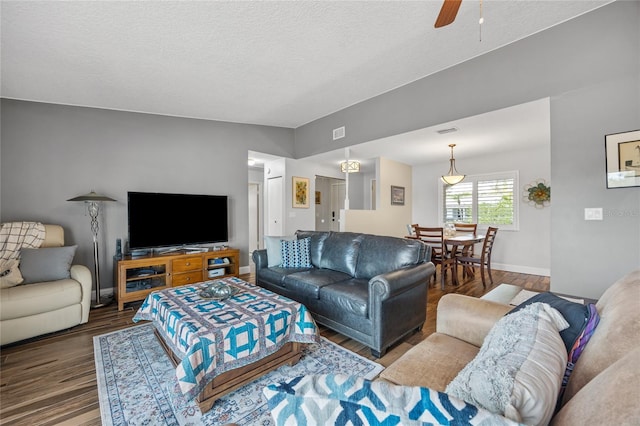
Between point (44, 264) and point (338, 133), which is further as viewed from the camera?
point (338, 133)

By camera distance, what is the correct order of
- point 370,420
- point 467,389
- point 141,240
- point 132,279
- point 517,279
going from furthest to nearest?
point 517,279 < point 141,240 < point 132,279 < point 467,389 < point 370,420

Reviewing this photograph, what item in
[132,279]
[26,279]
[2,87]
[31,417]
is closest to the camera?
[31,417]

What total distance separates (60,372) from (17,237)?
1.81 m

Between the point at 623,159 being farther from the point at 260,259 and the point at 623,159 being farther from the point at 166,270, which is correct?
the point at 166,270

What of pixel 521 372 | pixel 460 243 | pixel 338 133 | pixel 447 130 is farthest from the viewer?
pixel 338 133

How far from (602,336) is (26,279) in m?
4.20

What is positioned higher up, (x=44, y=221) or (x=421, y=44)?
(x=421, y=44)

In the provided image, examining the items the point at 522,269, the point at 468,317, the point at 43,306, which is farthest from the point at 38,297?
the point at 522,269

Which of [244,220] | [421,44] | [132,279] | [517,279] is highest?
[421,44]

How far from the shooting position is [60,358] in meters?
2.22

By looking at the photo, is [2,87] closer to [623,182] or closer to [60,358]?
[60,358]

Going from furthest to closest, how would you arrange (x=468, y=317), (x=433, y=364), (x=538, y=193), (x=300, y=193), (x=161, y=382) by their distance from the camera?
(x=300, y=193), (x=538, y=193), (x=161, y=382), (x=468, y=317), (x=433, y=364)

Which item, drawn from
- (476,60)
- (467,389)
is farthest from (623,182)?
(467,389)

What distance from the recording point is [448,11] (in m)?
1.58
